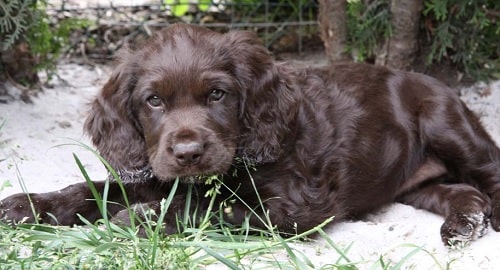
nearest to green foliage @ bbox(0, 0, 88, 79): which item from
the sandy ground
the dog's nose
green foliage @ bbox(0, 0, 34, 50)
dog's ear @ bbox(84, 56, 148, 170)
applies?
green foliage @ bbox(0, 0, 34, 50)

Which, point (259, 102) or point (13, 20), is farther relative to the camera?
point (13, 20)

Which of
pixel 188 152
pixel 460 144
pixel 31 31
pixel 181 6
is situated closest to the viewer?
pixel 188 152

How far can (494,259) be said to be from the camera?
3344 mm

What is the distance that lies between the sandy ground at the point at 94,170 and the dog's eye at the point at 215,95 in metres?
0.59

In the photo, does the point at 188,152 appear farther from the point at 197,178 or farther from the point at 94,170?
the point at 94,170

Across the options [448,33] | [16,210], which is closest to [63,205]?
[16,210]

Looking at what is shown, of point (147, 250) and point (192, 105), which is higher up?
point (192, 105)

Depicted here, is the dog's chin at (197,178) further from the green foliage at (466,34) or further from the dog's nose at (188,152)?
the green foliage at (466,34)

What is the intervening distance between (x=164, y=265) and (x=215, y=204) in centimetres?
70

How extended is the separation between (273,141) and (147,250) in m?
0.88

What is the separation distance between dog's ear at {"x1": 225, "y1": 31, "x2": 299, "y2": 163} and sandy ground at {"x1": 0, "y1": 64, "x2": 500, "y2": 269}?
0.47m

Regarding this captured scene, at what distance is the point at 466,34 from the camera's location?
5.46m

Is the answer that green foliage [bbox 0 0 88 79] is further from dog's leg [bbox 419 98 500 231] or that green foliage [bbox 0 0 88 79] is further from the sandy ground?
dog's leg [bbox 419 98 500 231]

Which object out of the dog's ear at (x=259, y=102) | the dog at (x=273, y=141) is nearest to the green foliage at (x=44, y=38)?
the dog at (x=273, y=141)
